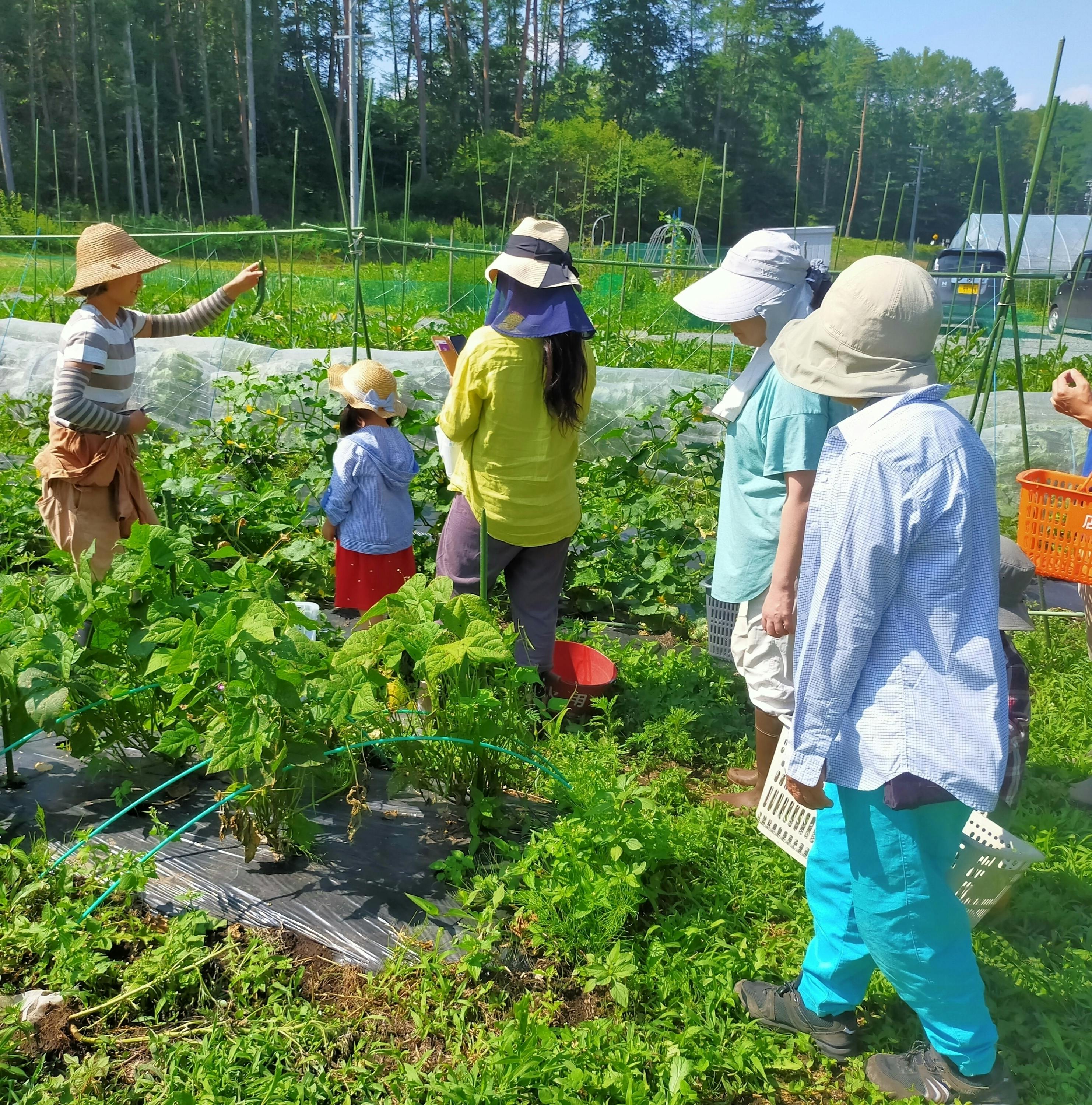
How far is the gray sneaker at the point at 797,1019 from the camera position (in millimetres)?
1897

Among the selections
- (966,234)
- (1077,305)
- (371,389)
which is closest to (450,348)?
(371,389)

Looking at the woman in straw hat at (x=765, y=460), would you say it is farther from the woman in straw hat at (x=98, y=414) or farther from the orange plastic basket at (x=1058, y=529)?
the woman in straw hat at (x=98, y=414)

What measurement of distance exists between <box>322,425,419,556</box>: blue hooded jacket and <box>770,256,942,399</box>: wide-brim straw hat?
6.62 ft

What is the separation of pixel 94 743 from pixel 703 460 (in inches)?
123

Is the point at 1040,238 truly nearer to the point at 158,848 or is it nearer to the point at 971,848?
the point at 971,848

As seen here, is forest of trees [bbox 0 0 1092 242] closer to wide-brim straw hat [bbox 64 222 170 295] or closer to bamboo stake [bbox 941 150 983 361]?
bamboo stake [bbox 941 150 983 361]

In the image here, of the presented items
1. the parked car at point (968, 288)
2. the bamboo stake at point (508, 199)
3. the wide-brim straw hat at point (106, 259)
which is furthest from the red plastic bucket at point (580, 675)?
the parked car at point (968, 288)

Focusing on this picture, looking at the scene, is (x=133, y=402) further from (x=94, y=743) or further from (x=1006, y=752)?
(x=1006, y=752)

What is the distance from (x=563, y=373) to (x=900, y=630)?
1.47m

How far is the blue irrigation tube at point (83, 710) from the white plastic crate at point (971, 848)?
63.5 inches

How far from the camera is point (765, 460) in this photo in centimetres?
236

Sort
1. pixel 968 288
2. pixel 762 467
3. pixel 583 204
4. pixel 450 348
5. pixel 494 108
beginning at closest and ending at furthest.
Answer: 1. pixel 762 467
2. pixel 450 348
3. pixel 583 204
4. pixel 968 288
5. pixel 494 108

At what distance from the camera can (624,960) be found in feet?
6.31

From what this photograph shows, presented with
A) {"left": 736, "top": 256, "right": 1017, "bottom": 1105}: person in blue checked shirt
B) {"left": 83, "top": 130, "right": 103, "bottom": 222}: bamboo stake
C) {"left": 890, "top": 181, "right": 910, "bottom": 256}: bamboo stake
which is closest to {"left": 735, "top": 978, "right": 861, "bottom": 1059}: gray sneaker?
{"left": 736, "top": 256, "right": 1017, "bottom": 1105}: person in blue checked shirt
